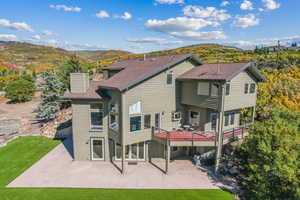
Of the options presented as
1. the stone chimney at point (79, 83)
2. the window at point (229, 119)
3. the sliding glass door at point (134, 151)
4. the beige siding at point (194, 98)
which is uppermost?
the stone chimney at point (79, 83)

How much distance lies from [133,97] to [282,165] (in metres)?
9.02

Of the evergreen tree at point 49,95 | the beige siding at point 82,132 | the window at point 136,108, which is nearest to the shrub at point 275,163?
the window at point 136,108

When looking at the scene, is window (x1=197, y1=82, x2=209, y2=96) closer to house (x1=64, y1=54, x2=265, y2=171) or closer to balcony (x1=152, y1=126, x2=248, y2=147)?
house (x1=64, y1=54, x2=265, y2=171)

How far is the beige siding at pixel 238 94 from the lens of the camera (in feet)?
39.1

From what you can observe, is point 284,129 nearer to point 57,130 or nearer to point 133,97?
point 133,97

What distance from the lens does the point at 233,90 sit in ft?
39.7

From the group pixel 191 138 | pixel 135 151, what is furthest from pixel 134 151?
pixel 191 138

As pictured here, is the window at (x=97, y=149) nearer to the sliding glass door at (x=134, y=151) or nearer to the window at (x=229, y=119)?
the sliding glass door at (x=134, y=151)

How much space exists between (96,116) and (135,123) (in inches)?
138

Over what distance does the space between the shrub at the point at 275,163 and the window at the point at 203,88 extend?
4.00m

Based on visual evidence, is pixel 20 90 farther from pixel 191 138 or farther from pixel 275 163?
pixel 275 163

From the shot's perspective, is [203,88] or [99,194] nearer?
[99,194]

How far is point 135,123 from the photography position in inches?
476

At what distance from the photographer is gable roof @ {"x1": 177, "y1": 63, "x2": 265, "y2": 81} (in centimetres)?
1097
